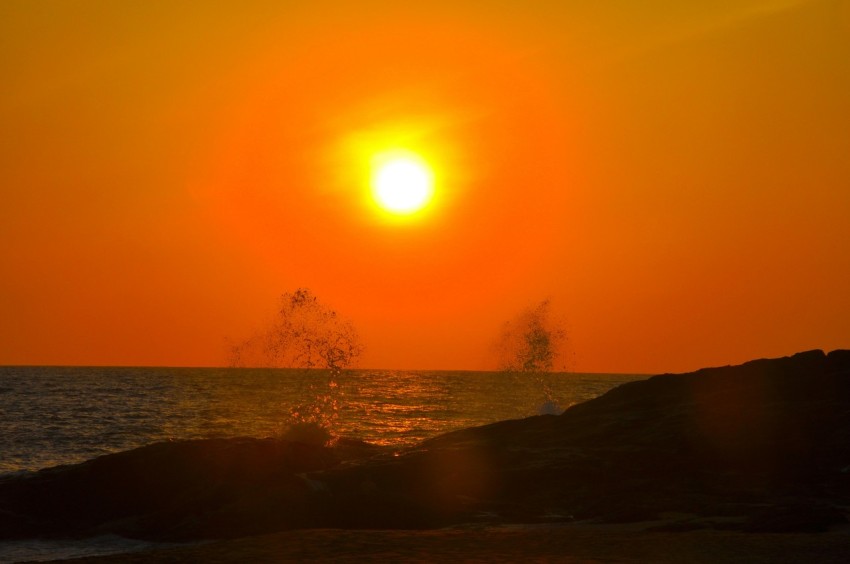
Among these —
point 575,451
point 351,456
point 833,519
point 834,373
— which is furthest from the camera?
point 351,456

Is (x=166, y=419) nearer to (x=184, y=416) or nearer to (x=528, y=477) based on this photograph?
(x=184, y=416)

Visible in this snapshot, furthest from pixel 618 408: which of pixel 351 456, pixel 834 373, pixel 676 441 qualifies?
pixel 351 456

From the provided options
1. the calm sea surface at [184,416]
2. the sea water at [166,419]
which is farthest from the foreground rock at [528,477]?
the calm sea surface at [184,416]

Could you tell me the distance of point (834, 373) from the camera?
34500 millimetres

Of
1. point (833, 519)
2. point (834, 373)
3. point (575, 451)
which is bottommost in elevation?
point (833, 519)

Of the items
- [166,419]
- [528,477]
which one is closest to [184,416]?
[166,419]

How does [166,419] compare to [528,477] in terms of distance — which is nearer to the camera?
[528,477]

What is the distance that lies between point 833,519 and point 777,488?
3439 millimetres

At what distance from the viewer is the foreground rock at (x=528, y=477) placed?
26383 mm

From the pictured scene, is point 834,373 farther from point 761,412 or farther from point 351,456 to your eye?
point 351,456

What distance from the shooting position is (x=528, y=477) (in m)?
29.5

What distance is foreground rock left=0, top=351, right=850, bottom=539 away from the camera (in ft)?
86.6

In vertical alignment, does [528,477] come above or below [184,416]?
below

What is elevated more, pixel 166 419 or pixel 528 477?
pixel 166 419
